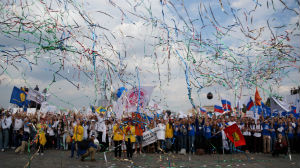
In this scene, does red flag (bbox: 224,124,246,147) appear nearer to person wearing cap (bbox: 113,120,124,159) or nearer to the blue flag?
person wearing cap (bbox: 113,120,124,159)

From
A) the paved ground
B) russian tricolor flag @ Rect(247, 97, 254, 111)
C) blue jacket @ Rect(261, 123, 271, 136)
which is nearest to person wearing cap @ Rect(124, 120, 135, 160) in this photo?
the paved ground

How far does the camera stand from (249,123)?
50.2 ft

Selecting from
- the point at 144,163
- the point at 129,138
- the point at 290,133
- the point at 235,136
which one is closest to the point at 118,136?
the point at 129,138

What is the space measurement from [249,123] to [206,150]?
10.1ft

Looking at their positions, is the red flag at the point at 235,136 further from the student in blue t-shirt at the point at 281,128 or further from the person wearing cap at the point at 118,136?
the student in blue t-shirt at the point at 281,128

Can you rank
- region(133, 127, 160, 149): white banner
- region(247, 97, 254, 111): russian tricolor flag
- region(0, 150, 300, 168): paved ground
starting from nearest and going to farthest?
1. region(0, 150, 300, 168): paved ground
2. region(133, 127, 160, 149): white banner
3. region(247, 97, 254, 111): russian tricolor flag

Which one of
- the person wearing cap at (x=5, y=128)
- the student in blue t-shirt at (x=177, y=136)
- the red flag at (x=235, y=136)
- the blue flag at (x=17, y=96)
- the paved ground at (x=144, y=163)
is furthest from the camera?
the blue flag at (x=17, y=96)

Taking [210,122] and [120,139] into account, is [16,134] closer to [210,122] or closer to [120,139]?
[120,139]

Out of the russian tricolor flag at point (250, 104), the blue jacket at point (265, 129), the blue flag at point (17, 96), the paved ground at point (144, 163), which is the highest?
the blue flag at point (17, 96)

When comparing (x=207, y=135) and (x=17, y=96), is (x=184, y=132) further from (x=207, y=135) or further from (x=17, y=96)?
(x=17, y=96)

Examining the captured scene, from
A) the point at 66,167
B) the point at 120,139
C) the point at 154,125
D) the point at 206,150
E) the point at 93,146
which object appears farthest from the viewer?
the point at 154,125

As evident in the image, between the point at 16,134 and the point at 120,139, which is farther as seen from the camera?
the point at 16,134

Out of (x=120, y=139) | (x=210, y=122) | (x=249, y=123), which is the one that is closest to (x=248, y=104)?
(x=249, y=123)

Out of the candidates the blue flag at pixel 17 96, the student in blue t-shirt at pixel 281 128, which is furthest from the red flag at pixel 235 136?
the blue flag at pixel 17 96
